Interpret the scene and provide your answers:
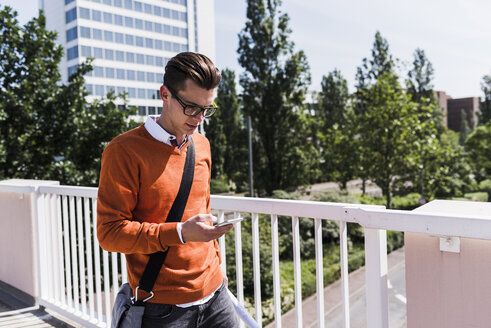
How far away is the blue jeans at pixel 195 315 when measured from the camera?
1.39 m

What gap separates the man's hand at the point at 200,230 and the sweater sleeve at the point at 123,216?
0.11 feet

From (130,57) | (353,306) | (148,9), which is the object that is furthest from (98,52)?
(353,306)

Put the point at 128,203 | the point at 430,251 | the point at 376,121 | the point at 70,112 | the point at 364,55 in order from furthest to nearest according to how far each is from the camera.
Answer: the point at 364,55, the point at 376,121, the point at 70,112, the point at 430,251, the point at 128,203

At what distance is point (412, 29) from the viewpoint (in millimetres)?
35531

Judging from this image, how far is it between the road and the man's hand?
8195 mm

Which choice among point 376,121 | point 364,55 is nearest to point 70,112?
point 376,121

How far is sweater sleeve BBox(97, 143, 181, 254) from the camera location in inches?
49.4

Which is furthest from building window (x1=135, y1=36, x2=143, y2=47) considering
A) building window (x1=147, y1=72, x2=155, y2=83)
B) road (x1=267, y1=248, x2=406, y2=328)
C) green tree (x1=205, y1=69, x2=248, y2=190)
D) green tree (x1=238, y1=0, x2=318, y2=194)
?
road (x1=267, y1=248, x2=406, y2=328)

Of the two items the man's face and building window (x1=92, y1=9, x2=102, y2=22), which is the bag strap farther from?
building window (x1=92, y1=9, x2=102, y2=22)

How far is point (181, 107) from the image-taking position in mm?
1371

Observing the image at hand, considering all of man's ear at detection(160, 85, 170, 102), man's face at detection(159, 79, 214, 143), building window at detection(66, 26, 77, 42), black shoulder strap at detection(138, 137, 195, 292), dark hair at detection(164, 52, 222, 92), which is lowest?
black shoulder strap at detection(138, 137, 195, 292)

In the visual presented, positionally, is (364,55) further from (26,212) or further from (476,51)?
(26,212)

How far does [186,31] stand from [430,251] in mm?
62648

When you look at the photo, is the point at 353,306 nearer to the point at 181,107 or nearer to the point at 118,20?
the point at 181,107
